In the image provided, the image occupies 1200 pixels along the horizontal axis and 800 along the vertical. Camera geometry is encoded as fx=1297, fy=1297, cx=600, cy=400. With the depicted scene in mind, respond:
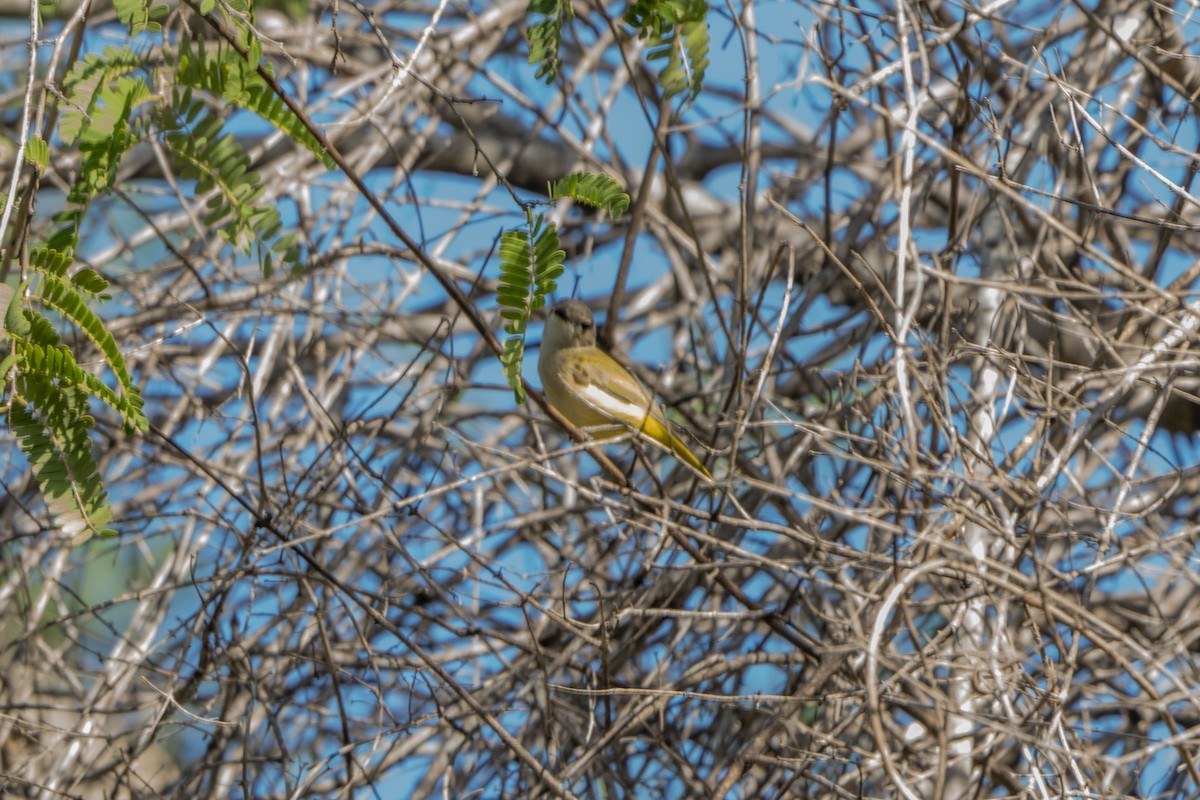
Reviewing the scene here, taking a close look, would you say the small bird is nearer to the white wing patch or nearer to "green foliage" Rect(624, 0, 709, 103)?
the white wing patch

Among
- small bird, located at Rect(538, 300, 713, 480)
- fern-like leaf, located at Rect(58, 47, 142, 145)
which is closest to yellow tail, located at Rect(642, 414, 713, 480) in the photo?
small bird, located at Rect(538, 300, 713, 480)

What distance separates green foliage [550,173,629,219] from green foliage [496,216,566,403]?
0.09m

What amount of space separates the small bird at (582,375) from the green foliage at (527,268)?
231cm

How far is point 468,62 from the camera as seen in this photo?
16.6 feet

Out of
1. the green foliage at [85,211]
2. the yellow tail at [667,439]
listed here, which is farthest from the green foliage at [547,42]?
the yellow tail at [667,439]

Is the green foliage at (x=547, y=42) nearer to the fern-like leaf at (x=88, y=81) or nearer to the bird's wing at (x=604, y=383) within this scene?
the fern-like leaf at (x=88, y=81)

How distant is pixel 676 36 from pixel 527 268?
0.77 m

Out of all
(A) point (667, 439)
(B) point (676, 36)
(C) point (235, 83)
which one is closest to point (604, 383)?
(A) point (667, 439)

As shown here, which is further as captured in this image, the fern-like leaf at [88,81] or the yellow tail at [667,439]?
the yellow tail at [667,439]

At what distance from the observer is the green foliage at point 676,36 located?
321cm

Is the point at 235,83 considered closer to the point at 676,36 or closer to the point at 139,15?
the point at 139,15

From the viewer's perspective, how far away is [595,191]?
305 cm

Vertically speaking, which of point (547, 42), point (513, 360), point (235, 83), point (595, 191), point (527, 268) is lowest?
point (513, 360)

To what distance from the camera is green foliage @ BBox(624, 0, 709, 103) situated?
3.21m
